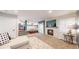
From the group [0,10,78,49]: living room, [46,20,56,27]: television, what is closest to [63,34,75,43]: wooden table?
[0,10,78,49]: living room

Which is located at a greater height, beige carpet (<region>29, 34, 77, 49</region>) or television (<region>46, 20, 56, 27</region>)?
television (<region>46, 20, 56, 27</region>)

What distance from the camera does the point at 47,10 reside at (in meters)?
1.88

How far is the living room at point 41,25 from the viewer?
73.9 inches

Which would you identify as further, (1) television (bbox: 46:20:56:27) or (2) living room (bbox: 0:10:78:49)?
(1) television (bbox: 46:20:56:27)

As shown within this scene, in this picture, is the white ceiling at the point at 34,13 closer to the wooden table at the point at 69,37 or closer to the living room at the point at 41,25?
the living room at the point at 41,25

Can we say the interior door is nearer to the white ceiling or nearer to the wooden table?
the white ceiling

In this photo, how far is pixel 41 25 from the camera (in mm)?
2127

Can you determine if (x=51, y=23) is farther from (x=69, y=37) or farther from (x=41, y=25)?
(x=69, y=37)

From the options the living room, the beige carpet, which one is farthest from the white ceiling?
the beige carpet

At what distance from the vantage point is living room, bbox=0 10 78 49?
188 centimetres

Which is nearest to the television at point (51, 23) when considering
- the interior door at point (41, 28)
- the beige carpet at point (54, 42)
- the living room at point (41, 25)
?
the living room at point (41, 25)

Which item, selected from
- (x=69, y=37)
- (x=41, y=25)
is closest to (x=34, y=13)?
(x=41, y=25)

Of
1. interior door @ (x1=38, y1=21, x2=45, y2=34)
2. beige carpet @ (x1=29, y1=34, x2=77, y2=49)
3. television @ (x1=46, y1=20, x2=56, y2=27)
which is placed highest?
television @ (x1=46, y1=20, x2=56, y2=27)
